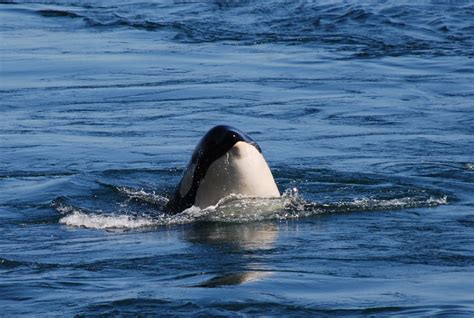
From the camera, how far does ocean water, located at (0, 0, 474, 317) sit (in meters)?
9.55

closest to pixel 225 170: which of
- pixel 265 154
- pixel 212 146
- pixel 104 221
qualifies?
pixel 212 146

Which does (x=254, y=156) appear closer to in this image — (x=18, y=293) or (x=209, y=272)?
(x=209, y=272)

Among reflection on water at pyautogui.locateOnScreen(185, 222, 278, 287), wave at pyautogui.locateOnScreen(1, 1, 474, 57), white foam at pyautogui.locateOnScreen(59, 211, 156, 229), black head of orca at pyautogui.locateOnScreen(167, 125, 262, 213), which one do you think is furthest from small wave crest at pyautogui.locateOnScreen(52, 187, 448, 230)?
wave at pyautogui.locateOnScreen(1, 1, 474, 57)

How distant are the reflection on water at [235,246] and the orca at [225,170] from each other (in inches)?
13.4

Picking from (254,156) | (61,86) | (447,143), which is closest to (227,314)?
(254,156)

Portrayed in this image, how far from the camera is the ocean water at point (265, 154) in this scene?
9547 millimetres

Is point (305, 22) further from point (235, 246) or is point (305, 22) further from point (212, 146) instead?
point (235, 246)

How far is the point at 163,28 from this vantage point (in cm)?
3084

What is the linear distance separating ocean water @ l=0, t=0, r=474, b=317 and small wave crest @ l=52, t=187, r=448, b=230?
1.0 inches

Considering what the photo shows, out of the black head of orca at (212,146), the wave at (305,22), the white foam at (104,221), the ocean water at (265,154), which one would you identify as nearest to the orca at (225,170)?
the black head of orca at (212,146)

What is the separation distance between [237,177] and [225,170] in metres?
0.12

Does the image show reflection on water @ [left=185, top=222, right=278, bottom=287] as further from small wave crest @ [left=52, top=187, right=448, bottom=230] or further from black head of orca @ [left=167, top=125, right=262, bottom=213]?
black head of orca @ [left=167, top=125, right=262, bottom=213]

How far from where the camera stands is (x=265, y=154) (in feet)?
52.5

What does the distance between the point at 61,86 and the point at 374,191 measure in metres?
9.45
